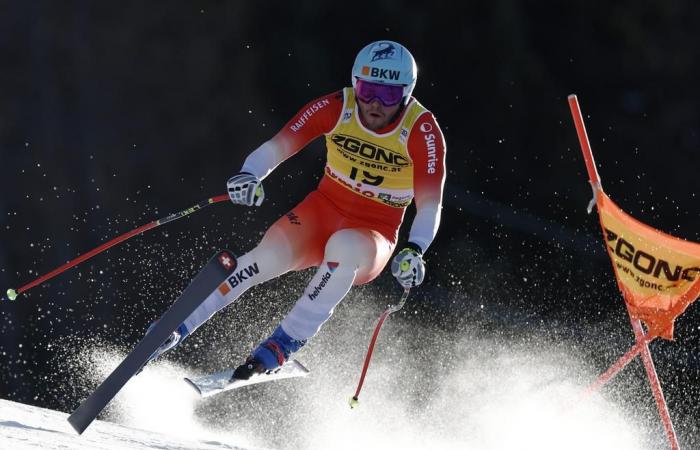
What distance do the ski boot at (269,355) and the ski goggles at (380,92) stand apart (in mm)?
1083

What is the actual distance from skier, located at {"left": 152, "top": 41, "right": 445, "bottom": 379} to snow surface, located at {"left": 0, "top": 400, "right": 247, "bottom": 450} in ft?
1.16

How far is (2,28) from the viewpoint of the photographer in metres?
6.71

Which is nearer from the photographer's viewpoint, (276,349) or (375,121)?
(276,349)

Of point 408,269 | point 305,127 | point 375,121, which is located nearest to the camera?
point 408,269

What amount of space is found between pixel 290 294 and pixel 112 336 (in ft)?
4.25

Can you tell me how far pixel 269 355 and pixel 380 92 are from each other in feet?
4.05

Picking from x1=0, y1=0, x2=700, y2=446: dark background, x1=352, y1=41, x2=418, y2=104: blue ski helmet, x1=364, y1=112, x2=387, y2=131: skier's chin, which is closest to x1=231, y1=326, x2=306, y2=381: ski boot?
x1=364, y1=112, x2=387, y2=131: skier's chin

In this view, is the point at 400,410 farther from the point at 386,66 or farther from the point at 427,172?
the point at 386,66

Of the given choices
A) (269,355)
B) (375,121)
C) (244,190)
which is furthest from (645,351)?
(244,190)

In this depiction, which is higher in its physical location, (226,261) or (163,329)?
(226,261)

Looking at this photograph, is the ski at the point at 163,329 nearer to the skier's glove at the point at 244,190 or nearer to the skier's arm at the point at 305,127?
the skier's glove at the point at 244,190

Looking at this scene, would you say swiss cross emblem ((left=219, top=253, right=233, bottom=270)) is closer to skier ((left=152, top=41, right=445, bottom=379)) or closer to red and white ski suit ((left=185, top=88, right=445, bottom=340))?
skier ((left=152, top=41, right=445, bottom=379))

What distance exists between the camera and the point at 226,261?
13.0 ft

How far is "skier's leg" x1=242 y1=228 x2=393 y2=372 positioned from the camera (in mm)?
4555
